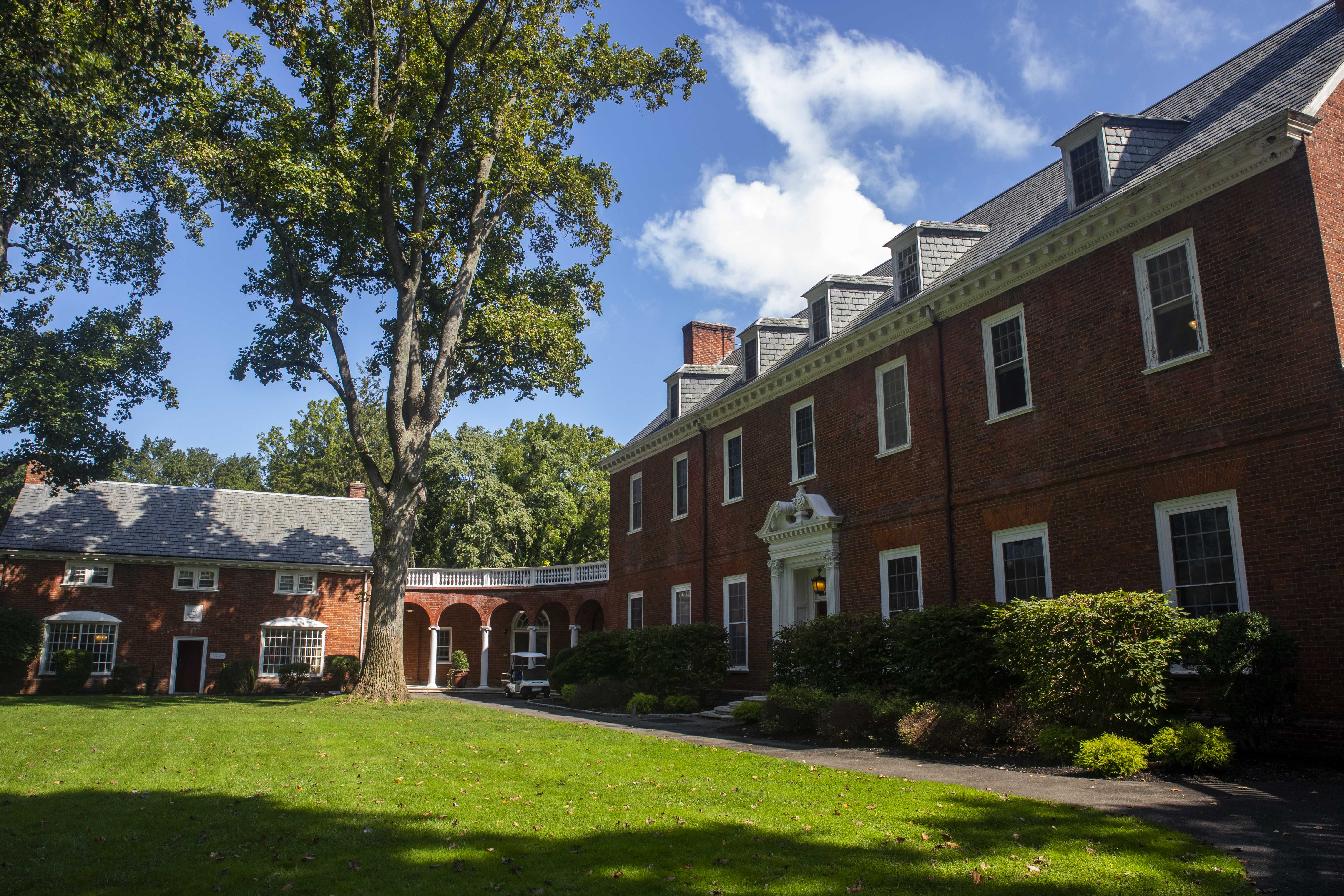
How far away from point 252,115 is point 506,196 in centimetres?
598

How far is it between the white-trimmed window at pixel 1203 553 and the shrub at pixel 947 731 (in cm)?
308

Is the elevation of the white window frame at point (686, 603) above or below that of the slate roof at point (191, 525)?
below

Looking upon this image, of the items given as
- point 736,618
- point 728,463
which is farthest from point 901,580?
point 728,463

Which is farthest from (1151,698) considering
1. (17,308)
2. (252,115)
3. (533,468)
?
(533,468)

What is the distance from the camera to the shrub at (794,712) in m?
14.4

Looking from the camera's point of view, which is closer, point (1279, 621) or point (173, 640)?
point (1279, 621)

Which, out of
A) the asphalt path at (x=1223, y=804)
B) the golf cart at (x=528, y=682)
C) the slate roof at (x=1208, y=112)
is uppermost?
the slate roof at (x=1208, y=112)

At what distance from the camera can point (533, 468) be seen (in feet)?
157

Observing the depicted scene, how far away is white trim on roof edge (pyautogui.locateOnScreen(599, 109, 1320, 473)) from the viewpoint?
11.2 meters

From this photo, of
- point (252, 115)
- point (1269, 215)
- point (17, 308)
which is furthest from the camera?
point (17, 308)

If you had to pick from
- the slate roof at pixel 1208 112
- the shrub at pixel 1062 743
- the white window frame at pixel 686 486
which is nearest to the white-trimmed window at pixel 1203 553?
the shrub at pixel 1062 743

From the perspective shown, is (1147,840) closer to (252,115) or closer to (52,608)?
(252,115)

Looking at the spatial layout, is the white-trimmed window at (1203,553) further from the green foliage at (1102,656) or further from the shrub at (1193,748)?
the shrub at (1193,748)

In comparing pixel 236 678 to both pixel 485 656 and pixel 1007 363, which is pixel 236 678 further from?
pixel 1007 363
